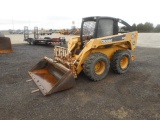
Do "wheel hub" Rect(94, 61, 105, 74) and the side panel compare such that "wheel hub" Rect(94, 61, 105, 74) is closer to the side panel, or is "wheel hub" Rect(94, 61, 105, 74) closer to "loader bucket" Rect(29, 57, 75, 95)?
the side panel

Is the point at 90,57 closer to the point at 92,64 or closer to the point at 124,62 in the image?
the point at 92,64

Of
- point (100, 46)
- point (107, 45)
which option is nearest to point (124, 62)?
point (107, 45)

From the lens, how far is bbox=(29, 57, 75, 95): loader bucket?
4.43 m

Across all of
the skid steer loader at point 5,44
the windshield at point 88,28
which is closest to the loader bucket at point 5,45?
the skid steer loader at point 5,44

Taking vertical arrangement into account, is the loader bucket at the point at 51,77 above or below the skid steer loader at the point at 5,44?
below

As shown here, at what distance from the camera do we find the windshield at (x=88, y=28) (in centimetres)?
566

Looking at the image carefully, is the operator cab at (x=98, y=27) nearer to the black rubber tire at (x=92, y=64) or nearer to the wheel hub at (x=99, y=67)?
the black rubber tire at (x=92, y=64)

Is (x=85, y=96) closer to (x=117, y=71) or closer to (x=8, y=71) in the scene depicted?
(x=117, y=71)

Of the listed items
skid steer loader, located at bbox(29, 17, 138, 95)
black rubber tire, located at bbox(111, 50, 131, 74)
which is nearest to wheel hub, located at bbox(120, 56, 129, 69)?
skid steer loader, located at bbox(29, 17, 138, 95)

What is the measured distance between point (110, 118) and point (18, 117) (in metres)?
1.88

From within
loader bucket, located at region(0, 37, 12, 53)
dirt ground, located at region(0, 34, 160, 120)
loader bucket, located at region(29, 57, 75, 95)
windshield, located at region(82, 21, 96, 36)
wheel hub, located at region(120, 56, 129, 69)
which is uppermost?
windshield, located at region(82, 21, 96, 36)

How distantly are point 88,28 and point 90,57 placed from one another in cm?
136

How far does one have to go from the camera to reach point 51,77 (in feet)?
17.4

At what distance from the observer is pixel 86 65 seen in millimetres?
4961
